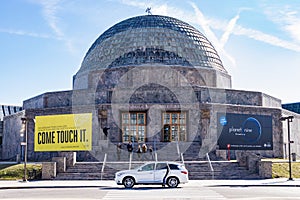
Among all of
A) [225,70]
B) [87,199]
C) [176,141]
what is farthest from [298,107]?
[87,199]

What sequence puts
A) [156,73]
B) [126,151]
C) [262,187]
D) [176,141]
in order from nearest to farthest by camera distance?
1. [262,187]
2. [126,151]
3. [176,141]
4. [156,73]

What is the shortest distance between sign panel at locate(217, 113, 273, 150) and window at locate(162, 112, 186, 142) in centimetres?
182

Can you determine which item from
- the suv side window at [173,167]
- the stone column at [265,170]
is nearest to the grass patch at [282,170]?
the stone column at [265,170]

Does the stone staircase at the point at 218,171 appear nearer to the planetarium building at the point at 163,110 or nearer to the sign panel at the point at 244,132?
the planetarium building at the point at 163,110

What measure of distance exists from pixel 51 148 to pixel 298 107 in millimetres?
27248

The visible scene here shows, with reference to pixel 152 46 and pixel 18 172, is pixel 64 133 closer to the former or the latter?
pixel 18 172

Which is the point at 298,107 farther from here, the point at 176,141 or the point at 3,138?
the point at 3,138

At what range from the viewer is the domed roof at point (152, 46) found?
27.1m

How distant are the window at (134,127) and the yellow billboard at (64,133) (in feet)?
5.83

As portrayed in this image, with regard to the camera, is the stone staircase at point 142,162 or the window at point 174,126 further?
the window at point 174,126

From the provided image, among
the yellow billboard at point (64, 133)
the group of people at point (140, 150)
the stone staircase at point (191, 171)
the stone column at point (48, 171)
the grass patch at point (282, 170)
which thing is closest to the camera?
the stone staircase at point (191, 171)

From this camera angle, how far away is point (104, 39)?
97.6 ft

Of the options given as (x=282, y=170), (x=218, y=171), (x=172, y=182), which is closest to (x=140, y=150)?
(x=218, y=171)

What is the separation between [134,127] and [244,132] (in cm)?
561
